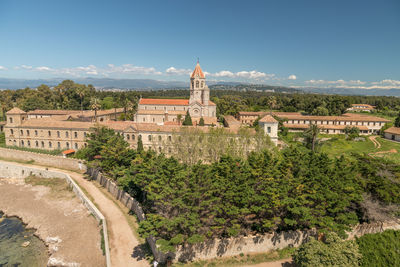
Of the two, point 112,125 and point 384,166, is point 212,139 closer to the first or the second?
point 384,166

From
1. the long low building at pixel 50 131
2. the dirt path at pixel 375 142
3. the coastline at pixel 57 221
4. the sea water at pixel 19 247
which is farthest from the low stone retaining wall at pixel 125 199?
the dirt path at pixel 375 142

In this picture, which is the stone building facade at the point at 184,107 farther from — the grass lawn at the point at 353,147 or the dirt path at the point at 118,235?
the dirt path at the point at 118,235

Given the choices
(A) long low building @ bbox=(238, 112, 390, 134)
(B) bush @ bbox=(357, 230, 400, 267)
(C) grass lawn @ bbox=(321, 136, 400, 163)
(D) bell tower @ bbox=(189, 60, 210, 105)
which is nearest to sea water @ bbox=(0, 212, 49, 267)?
(B) bush @ bbox=(357, 230, 400, 267)

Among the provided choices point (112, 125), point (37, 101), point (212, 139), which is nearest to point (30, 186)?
point (112, 125)

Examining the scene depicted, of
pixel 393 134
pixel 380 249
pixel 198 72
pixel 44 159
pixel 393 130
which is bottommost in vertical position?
pixel 380 249

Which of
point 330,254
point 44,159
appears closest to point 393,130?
point 330,254

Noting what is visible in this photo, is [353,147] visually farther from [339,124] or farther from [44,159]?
[44,159]
